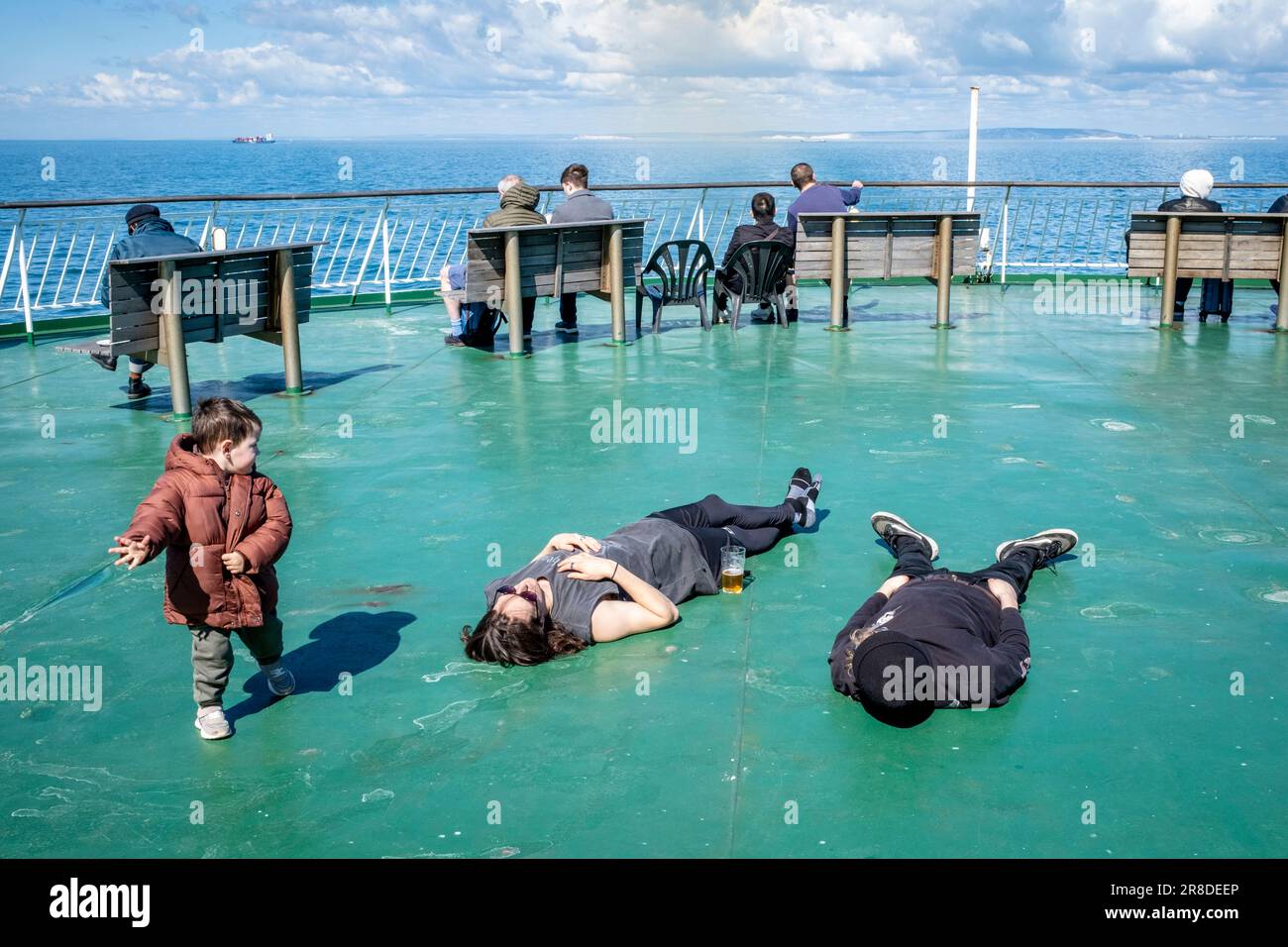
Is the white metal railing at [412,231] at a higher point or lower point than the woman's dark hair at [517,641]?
higher

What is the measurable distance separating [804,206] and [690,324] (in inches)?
64.4

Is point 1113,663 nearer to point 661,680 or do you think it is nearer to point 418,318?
point 661,680

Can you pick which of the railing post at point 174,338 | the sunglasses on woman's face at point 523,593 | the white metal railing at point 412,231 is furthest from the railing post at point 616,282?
the sunglasses on woman's face at point 523,593

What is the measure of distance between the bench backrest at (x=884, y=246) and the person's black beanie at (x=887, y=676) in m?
8.07

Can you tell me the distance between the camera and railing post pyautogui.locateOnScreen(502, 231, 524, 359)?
1020 centimetres

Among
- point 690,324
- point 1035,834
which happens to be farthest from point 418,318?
point 1035,834

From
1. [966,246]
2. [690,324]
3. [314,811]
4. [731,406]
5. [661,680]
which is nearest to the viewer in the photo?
[314,811]

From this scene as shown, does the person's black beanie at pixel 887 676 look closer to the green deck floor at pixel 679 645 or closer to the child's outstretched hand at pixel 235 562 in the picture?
the green deck floor at pixel 679 645

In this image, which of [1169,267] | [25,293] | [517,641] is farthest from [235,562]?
[1169,267]

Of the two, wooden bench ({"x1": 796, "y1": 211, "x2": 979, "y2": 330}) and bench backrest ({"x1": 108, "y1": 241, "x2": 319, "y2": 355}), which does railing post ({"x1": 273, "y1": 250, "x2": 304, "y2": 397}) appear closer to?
bench backrest ({"x1": 108, "y1": 241, "x2": 319, "y2": 355})

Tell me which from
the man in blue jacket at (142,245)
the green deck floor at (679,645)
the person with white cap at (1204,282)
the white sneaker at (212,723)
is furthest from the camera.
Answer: the person with white cap at (1204,282)

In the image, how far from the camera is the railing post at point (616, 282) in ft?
36.5

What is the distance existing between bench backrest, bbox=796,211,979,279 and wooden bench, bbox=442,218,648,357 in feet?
5.18

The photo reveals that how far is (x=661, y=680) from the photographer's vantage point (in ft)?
14.1
